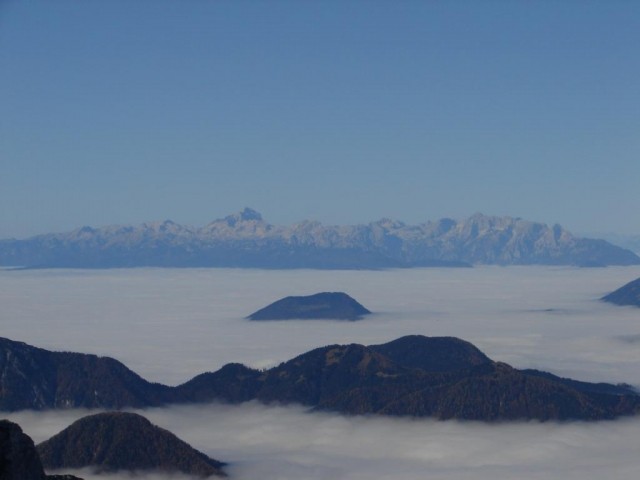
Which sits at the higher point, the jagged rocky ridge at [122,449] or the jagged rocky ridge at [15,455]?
the jagged rocky ridge at [15,455]

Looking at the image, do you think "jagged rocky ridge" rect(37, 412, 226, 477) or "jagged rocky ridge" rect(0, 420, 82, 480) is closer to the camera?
"jagged rocky ridge" rect(0, 420, 82, 480)

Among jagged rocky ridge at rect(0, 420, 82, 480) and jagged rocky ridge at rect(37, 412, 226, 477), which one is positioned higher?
jagged rocky ridge at rect(0, 420, 82, 480)

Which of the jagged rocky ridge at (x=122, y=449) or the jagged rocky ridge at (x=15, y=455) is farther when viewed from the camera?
the jagged rocky ridge at (x=122, y=449)

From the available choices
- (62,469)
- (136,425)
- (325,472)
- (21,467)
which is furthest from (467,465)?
(21,467)

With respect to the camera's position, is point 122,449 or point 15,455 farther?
point 122,449

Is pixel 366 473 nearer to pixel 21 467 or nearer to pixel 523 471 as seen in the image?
pixel 523 471
